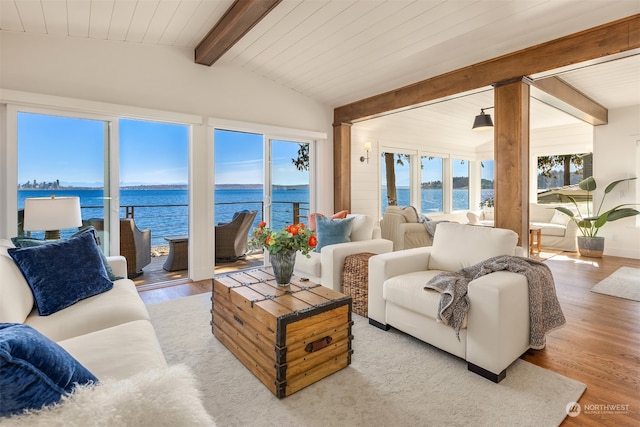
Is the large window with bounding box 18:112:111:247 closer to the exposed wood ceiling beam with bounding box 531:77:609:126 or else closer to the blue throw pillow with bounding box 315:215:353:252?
the blue throw pillow with bounding box 315:215:353:252

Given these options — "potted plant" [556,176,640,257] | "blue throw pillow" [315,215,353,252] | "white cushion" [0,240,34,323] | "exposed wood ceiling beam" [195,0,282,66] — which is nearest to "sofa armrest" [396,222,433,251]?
"blue throw pillow" [315,215,353,252]

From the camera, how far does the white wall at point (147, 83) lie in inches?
129

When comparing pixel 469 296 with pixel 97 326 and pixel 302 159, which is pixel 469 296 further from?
pixel 302 159

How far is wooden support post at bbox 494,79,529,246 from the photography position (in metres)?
3.49

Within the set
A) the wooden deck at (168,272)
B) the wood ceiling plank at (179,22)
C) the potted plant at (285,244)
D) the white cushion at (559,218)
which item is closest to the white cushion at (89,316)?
the potted plant at (285,244)

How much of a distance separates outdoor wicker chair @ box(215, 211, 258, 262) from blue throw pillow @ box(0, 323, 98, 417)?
4.18 metres

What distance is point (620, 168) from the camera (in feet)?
19.5

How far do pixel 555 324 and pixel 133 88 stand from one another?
15.4 feet

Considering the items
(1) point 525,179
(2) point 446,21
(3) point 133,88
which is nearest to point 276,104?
(3) point 133,88

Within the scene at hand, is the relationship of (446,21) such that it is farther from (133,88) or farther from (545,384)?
(133,88)

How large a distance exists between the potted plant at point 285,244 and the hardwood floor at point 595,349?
1742mm

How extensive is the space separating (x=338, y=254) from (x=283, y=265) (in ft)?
3.77

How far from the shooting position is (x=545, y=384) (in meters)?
2.02

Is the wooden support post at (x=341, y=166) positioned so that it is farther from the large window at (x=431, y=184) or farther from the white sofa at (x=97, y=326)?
the white sofa at (x=97, y=326)
